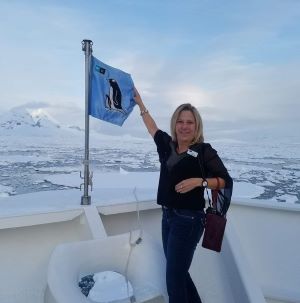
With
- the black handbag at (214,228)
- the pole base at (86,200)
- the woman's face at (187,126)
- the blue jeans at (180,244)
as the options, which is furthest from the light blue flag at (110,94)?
the black handbag at (214,228)

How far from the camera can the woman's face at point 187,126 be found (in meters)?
1.55

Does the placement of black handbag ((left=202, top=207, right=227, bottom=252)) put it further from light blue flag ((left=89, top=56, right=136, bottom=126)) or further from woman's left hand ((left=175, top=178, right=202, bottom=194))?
light blue flag ((left=89, top=56, right=136, bottom=126))

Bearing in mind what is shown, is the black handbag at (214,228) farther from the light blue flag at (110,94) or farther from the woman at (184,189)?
the light blue flag at (110,94)

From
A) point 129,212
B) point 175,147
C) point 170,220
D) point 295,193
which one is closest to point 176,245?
point 170,220

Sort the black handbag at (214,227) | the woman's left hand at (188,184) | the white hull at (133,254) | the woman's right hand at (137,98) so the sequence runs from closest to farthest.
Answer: the woman's left hand at (188,184), the black handbag at (214,227), the white hull at (133,254), the woman's right hand at (137,98)

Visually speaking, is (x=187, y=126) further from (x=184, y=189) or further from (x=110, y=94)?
(x=110, y=94)

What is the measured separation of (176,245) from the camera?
58.5 inches

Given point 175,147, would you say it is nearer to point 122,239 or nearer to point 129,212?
point 122,239

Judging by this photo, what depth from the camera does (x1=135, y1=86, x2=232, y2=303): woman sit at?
4.83 ft

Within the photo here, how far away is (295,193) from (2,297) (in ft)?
13.4

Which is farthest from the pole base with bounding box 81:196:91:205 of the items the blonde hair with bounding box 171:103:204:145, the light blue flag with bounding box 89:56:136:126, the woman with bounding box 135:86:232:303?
the blonde hair with bounding box 171:103:204:145

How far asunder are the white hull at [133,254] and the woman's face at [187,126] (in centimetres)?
60

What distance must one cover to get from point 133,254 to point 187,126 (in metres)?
0.73

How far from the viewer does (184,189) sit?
1.42 m
